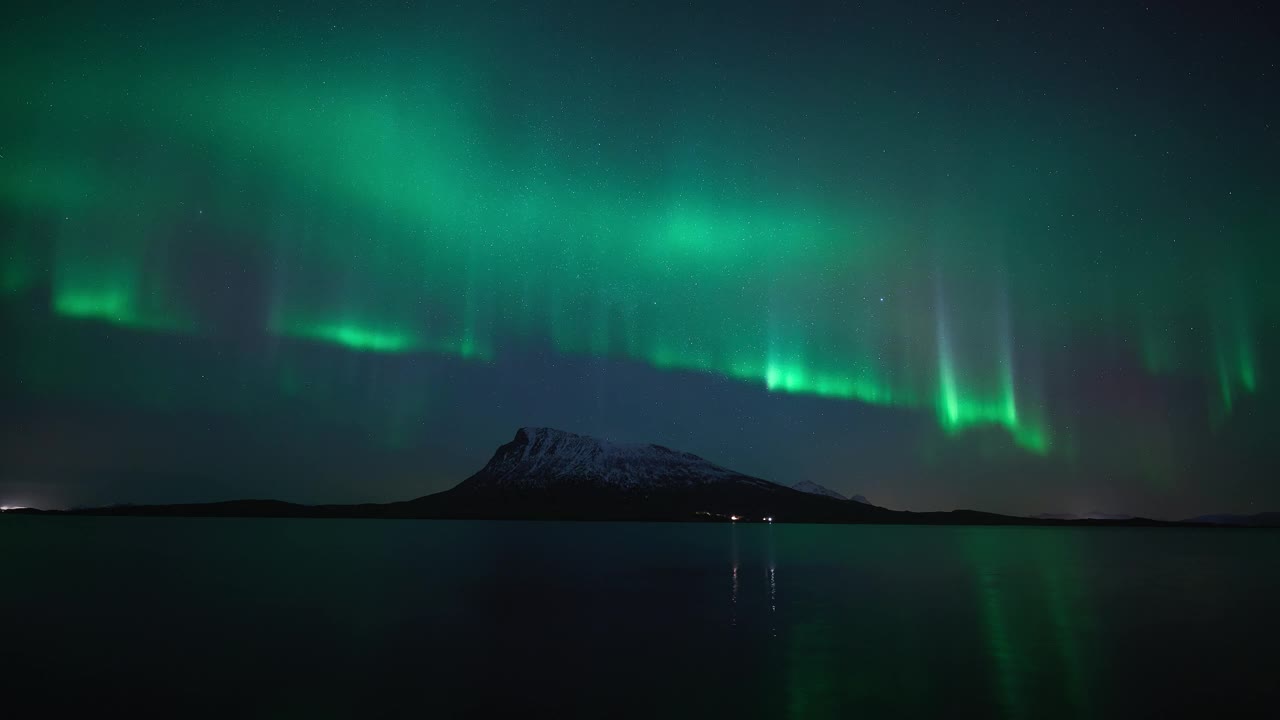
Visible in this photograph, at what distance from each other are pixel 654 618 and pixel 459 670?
1528cm

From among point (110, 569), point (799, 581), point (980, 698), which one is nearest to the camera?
point (980, 698)

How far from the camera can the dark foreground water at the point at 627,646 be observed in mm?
23391

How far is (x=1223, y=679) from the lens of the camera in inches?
1065

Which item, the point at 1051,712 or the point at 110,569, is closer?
the point at 1051,712

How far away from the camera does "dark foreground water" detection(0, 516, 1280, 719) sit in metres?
23.4

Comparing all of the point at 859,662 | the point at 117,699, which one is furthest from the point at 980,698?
the point at 117,699

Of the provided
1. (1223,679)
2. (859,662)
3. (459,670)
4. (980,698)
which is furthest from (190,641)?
(1223,679)

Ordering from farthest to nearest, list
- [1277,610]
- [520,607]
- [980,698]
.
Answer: [1277,610], [520,607], [980,698]

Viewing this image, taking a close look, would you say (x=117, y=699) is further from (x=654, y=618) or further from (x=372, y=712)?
(x=654, y=618)

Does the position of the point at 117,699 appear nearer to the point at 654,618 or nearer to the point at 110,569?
the point at 654,618

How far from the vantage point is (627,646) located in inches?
1267

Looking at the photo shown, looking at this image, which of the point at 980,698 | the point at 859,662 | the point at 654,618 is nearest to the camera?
the point at 980,698

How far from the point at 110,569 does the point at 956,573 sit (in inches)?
3017

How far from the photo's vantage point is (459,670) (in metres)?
27.0
